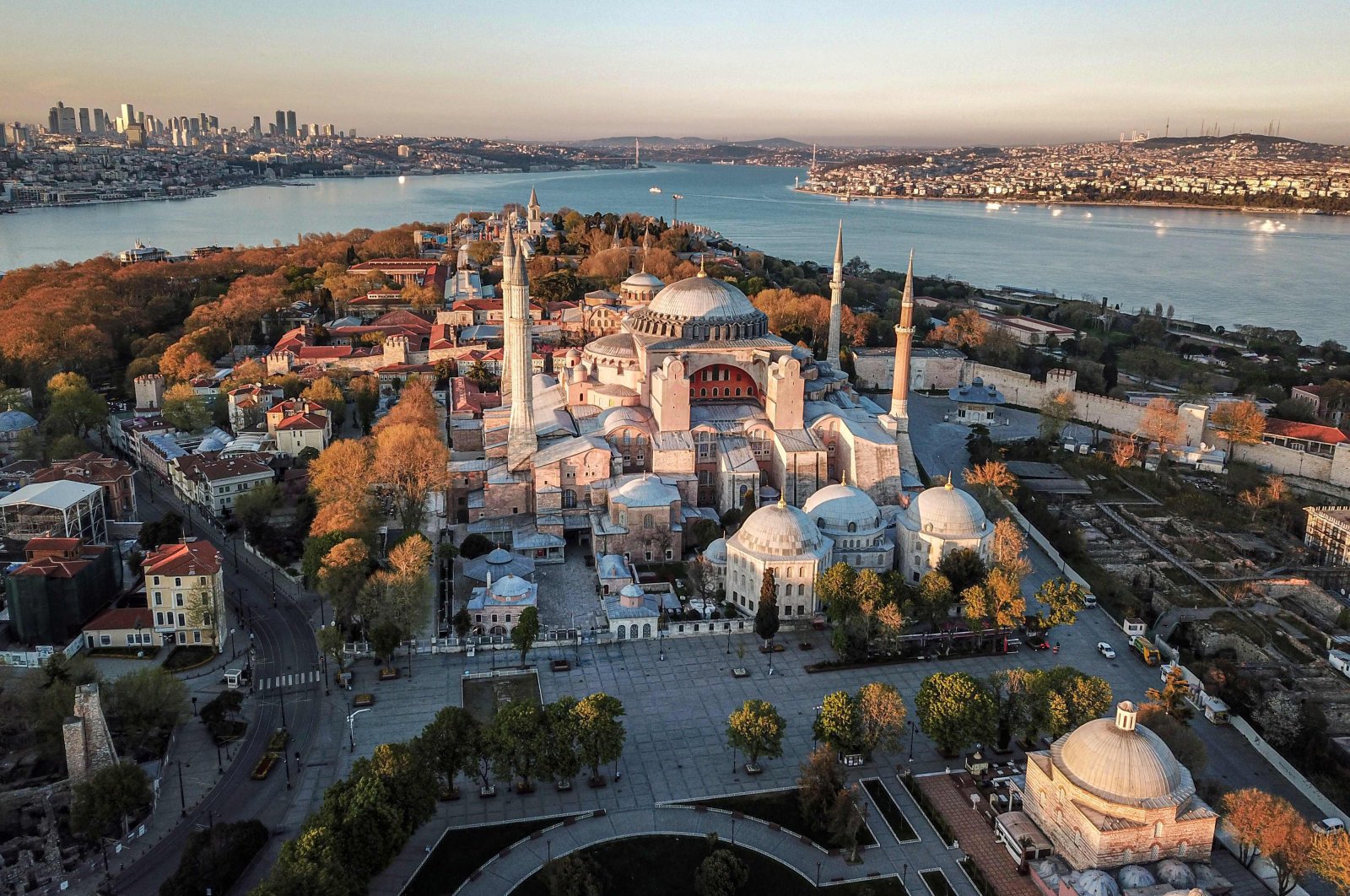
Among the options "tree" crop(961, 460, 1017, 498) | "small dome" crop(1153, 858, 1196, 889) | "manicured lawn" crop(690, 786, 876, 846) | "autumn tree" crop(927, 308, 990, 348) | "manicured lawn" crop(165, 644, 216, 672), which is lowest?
"manicured lawn" crop(690, 786, 876, 846)

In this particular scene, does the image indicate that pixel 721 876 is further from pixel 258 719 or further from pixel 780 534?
pixel 258 719

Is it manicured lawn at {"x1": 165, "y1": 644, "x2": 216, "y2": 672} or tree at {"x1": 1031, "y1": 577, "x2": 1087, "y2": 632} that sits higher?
tree at {"x1": 1031, "y1": 577, "x2": 1087, "y2": 632}

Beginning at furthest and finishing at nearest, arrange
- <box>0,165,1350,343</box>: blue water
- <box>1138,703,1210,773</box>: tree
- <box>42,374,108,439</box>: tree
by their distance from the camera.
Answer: <box>0,165,1350,343</box>: blue water < <box>42,374,108,439</box>: tree < <box>1138,703,1210,773</box>: tree

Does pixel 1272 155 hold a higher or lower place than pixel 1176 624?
higher

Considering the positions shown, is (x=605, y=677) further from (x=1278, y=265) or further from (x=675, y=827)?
(x=1278, y=265)

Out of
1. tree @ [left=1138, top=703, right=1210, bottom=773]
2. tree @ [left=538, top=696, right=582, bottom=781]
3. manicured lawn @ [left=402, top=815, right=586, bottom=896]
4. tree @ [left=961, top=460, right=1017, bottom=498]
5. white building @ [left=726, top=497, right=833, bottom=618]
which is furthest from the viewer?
tree @ [left=961, top=460, right=1017, bottom=498]

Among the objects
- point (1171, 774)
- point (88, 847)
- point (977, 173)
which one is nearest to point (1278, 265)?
point (1171, 774)

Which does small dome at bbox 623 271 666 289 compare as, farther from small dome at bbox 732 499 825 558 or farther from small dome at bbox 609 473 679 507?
small dome at bbox 732 499 825 558

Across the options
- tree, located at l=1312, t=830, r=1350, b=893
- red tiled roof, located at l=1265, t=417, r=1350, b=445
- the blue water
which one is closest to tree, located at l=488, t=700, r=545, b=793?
tree, located at l=1312, t=830, r=1350, b=893

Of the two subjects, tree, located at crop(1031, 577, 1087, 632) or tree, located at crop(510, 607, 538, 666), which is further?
tree, located at crop(1031, 577, 1087, 632)
